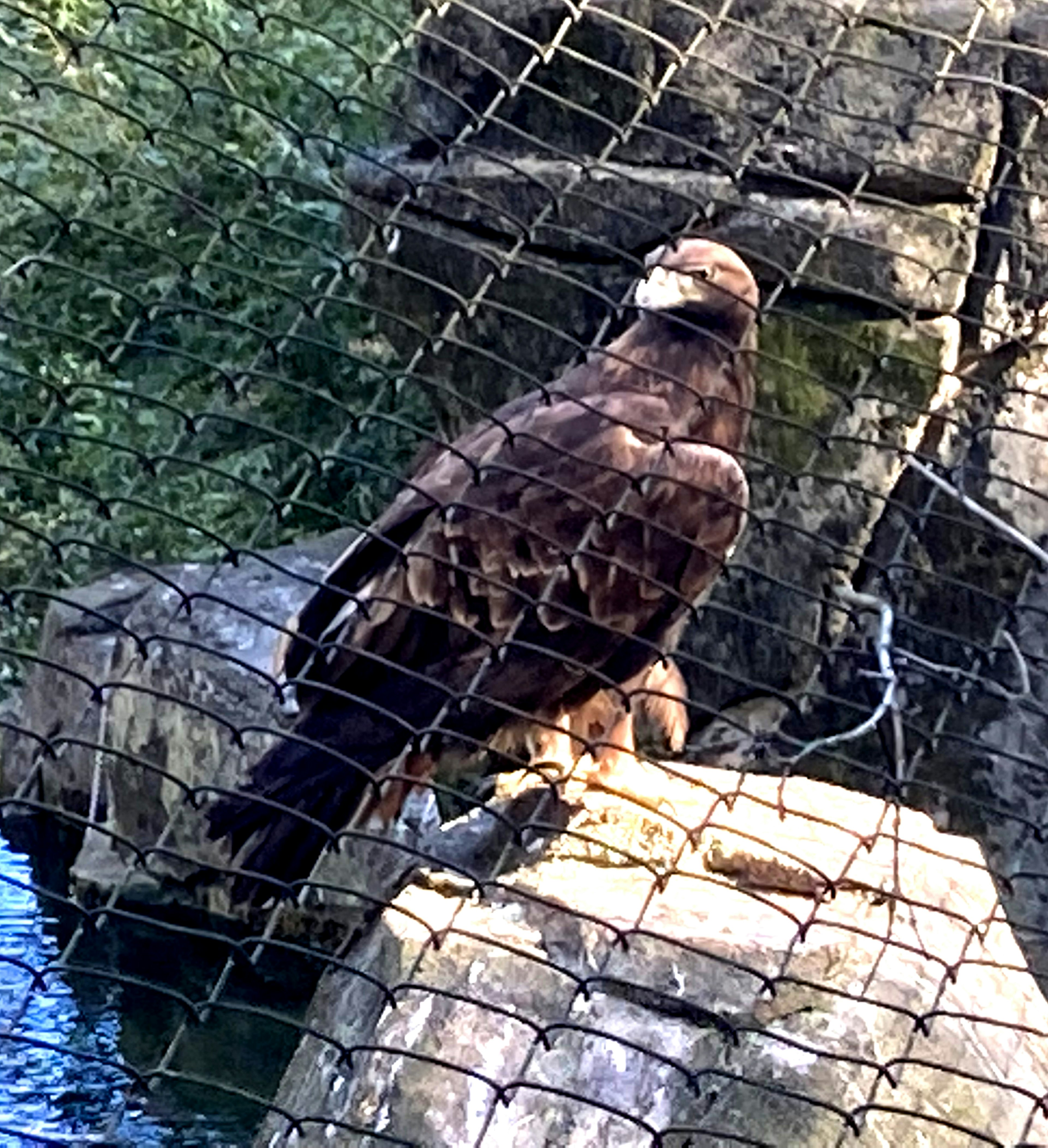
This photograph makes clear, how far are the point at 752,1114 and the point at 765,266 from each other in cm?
219

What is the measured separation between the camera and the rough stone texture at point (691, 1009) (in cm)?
284

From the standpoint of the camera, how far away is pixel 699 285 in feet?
11.9

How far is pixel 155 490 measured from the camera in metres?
6.31

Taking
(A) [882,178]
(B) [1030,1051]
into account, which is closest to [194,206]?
(B) [1030,1051]

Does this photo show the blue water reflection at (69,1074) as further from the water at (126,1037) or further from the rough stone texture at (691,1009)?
the rough stone texture at (691,1009)

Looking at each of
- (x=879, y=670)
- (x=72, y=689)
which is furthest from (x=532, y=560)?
(x=72, y=689)

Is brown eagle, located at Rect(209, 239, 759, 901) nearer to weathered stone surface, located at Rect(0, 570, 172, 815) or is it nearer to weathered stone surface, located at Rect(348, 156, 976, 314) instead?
weathered stone surface, located at Rect(348, 156, 976, 314)

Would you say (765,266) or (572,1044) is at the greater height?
(765,266)

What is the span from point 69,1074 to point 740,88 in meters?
2.74

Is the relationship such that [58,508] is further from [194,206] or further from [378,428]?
[194,206]

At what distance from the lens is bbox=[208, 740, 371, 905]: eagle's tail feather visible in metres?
3.27

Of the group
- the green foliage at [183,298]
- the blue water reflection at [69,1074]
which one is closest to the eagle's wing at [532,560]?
the blue water reflection at [69,1074]

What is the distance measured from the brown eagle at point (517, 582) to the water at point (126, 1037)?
1364 millimetres

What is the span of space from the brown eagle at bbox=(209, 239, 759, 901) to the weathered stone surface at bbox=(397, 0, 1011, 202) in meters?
0.64
